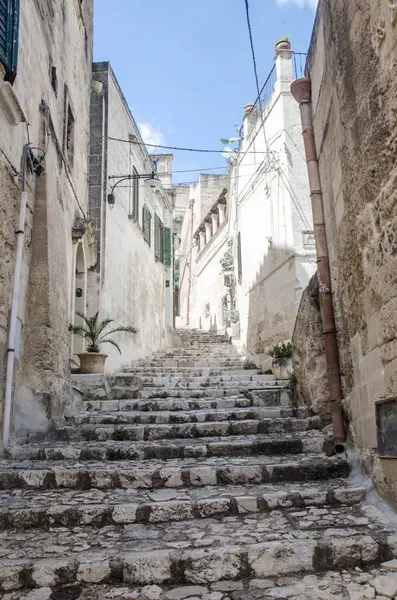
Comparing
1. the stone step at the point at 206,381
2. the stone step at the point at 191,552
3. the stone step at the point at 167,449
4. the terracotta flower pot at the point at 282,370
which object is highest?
the terracotta flower pot at the point at 282,370

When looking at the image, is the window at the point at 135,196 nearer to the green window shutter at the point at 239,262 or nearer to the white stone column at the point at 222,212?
the green window shutter at the point at 239,262

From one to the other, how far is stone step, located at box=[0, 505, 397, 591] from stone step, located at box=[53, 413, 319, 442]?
1677 millimetres

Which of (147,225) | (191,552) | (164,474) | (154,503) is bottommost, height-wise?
(191,552)

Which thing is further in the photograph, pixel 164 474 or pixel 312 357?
pixel 312 357

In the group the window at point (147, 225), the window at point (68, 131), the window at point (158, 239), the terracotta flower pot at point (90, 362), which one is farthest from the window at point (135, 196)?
the terracotta flower pot at point (90, 362)

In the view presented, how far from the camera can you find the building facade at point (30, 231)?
13.4 ft

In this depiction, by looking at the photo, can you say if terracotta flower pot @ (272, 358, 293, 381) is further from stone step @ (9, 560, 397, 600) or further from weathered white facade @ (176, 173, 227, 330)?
weathered white facade @ (176, 173, 227, 330)

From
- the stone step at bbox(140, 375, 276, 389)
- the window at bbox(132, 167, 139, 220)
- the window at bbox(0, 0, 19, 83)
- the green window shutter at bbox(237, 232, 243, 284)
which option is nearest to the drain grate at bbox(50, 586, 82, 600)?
the window at bbox(0, 0, 19, 83)

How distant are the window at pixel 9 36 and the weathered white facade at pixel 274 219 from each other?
5.80 m

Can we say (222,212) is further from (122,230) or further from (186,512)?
(186,512)

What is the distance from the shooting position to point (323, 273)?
4.51m

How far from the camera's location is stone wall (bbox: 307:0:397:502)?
9.18ft

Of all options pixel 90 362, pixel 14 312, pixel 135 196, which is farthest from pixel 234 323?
pixel 14 312

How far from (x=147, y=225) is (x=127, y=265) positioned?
9.09 ft
